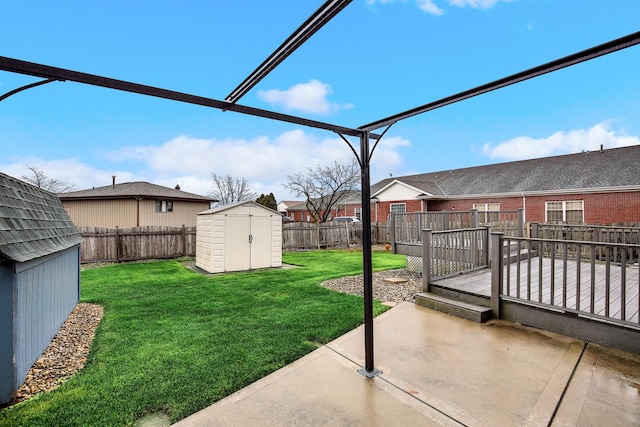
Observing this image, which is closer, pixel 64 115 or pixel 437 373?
pixel 437 373

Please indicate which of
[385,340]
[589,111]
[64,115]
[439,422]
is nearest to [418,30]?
[385,340]

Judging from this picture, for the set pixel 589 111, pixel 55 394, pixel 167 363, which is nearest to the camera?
pixel 55 394

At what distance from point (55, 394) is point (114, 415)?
802 mm

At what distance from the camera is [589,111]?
14055 mm

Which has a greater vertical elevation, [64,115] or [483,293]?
[64,115]

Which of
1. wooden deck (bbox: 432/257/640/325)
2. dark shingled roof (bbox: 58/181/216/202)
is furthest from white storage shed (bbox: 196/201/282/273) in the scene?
dark shingled roof (bbox: 58/181/216/202)

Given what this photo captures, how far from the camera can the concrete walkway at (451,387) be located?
2.25m

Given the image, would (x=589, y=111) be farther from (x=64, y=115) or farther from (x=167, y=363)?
(x=64, y=115)

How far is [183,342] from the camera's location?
368 cm

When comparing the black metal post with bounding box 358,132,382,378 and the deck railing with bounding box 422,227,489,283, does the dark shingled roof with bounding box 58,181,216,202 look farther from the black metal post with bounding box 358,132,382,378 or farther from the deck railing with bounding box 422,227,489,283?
the black metal post with bounding box 358,132,382,378

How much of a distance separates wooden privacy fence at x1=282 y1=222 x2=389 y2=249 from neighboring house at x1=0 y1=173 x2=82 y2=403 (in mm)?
10596

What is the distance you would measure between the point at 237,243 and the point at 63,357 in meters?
5.73

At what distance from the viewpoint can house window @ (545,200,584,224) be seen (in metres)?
16.0

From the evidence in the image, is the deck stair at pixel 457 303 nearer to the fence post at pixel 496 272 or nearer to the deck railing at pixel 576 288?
the fence post at pixel 496 272
